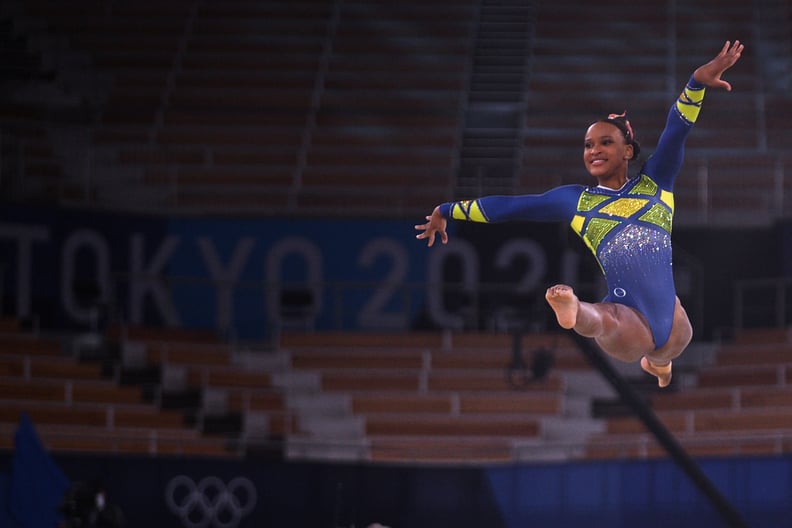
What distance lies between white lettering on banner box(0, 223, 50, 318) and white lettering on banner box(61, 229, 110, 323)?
33 centimetres

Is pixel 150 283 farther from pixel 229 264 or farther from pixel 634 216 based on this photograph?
pixel 634 216

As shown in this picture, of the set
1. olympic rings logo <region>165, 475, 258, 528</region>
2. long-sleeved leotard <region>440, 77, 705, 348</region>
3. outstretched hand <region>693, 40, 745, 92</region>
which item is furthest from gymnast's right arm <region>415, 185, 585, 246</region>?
olympic rings logo <region>165, 475, 258, 528</region>

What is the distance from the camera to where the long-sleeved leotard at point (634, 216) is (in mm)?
6219

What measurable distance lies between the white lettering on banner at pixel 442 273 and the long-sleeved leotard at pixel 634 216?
9.64 metres

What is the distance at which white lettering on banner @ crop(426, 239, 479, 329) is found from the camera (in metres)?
16.1

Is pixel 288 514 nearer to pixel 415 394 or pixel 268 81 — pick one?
pixel 415 394

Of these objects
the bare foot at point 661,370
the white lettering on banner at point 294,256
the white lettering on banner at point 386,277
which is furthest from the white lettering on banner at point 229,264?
the bare foot at point 661,370

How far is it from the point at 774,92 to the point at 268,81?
6589mm

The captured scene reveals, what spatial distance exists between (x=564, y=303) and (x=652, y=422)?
4218 mm

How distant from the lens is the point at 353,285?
604 inches

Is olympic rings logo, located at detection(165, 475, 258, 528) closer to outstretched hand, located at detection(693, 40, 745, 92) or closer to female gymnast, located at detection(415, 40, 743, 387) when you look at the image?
female gymnast, located at detection(415, 40, 743, 387)

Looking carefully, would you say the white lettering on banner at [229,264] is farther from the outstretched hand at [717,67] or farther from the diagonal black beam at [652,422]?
the outstretched hand at [717,67]

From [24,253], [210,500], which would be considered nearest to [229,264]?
[24,253]

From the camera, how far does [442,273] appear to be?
16.2m
